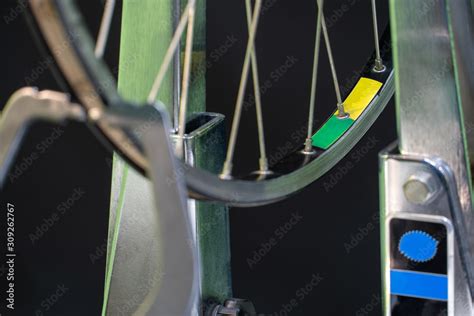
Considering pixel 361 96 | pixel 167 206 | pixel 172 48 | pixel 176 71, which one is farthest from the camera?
pixel 361 96

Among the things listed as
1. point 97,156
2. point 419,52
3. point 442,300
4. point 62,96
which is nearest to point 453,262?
point 442,300

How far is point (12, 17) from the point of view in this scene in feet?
6.61

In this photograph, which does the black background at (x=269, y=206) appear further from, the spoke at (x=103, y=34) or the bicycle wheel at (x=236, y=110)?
the spoke at (x=103, y=34)

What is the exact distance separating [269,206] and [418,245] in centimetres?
113

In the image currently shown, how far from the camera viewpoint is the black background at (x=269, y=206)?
1.94m
